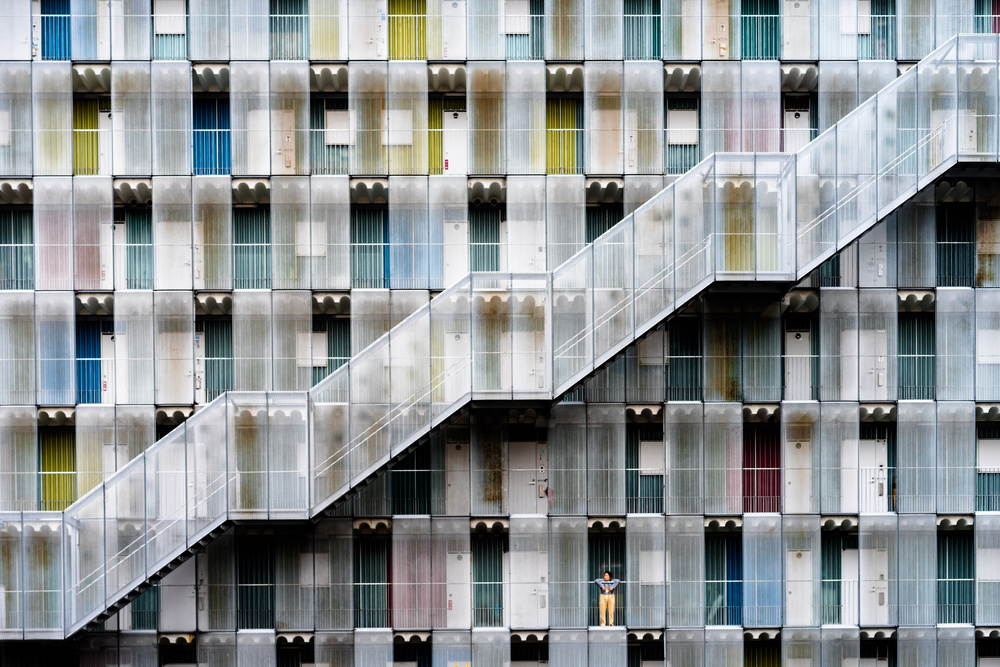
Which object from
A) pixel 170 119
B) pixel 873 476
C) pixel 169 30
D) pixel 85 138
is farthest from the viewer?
pixel 85 138

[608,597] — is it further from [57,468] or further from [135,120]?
[135,120]

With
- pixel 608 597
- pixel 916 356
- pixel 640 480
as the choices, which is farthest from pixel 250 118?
pixel 916 356

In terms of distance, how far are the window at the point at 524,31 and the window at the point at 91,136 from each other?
11741mm

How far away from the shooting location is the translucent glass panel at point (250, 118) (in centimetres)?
2478

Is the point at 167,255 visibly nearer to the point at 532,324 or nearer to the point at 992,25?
the point at 532,324

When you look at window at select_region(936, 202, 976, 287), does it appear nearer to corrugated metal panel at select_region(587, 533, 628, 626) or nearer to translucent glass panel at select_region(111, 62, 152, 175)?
corrugated metal panel at select_region(587, 533, 628, 626)

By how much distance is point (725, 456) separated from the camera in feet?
81.3

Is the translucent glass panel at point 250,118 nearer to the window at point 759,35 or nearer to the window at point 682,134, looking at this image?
the window at point 682,134

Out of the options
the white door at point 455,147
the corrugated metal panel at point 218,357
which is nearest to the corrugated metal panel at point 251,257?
the corrugated metal panel at point 218,357

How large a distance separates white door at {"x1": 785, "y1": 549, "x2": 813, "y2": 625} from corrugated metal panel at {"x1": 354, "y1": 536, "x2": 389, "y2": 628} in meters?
11.3

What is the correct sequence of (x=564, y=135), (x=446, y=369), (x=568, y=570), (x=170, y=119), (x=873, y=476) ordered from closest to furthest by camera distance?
(x=446, y=369), (x=568, y=570), (x=170, y=119), (x=873, y=476), (x=564, y=135)

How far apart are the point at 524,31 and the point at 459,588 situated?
52.2ft

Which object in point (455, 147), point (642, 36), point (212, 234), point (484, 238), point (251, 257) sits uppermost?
point (642, 36)

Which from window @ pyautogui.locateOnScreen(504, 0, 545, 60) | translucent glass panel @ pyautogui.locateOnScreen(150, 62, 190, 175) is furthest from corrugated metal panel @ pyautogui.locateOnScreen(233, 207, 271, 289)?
window @ pyautogui.locateOnScreen(504, 0, 545, 60)
